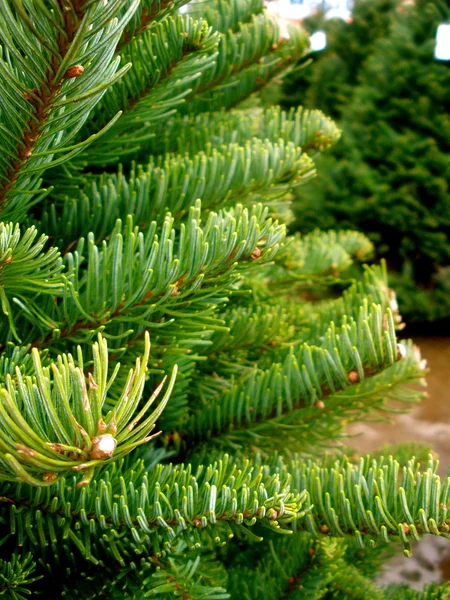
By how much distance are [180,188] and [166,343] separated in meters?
0.14

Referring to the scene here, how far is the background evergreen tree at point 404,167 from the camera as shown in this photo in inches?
119

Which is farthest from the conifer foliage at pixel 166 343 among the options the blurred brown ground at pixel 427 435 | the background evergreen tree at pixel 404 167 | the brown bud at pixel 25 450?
the background evergreen tree at pixel 404 167

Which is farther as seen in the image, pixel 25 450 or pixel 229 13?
pixel 229 13

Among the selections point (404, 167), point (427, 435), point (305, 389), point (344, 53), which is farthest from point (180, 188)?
point (344, 53)

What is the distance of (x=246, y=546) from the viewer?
2.28ft

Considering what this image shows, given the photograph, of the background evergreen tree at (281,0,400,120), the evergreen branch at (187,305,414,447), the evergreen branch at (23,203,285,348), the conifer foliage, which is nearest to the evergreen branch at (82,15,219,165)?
the conifer foliage

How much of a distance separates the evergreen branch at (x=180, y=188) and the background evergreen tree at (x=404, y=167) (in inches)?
106

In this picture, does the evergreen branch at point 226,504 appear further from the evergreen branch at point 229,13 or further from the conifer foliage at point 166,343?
the evergreen branch at point 229,13

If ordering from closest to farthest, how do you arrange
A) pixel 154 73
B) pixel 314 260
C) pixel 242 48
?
pixel 154 73
pixel 242 48
pixel 314 260

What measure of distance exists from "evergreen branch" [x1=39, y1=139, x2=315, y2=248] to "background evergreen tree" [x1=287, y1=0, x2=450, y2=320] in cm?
269

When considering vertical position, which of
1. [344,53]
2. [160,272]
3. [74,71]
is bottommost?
[160,272]

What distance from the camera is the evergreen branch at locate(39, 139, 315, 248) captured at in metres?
0.49

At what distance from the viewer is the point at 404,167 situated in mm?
3090

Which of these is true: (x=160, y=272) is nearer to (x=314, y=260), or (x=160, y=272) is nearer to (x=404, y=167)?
(x=314, y=260)
